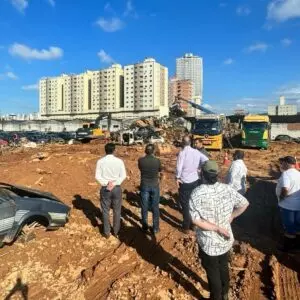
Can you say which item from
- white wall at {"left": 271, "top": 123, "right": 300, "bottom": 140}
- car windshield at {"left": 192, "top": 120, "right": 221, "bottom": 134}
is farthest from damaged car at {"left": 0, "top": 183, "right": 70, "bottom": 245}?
white wall at {"left": 271, "top": 123, "right": 300, "bottom": 140}

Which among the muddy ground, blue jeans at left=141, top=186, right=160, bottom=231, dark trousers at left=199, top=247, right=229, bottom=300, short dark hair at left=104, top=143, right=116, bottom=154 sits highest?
short dark hair at left=104, top=143, right=116, bottom=154

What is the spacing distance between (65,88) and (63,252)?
110 meters

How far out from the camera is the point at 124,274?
5.60 meters

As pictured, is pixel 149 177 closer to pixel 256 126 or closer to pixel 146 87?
pixel 256 126

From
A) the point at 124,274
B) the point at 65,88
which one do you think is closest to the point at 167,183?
the point at 124,274

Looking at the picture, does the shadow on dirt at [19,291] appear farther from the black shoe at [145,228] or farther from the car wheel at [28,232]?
the black shoe at [145,228]

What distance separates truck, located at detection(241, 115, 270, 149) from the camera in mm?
29484

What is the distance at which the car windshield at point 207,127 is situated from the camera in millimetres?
26717

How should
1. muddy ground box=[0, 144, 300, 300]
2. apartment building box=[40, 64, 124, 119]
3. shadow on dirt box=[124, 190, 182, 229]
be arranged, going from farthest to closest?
apartment building box=[40, 64, 124, 119] < shadow on dirt box=[124, 190, 182, 229] < muddy ground box=[0, 144, 300, 300]

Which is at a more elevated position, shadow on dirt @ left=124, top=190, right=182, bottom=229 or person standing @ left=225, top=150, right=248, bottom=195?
person standing @ left=225, top=150, right=248, bottom=195

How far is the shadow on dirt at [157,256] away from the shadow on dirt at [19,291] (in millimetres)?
1911

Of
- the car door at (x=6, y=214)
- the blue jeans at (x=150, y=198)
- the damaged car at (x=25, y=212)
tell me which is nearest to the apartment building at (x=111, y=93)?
the damaged car at (x=25, y=212)

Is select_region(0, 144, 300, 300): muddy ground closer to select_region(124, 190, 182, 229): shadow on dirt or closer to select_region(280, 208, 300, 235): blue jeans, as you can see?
select_region(124, 190, 182, 229): shadow on dirt

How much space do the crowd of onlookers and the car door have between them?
1.52 metres
